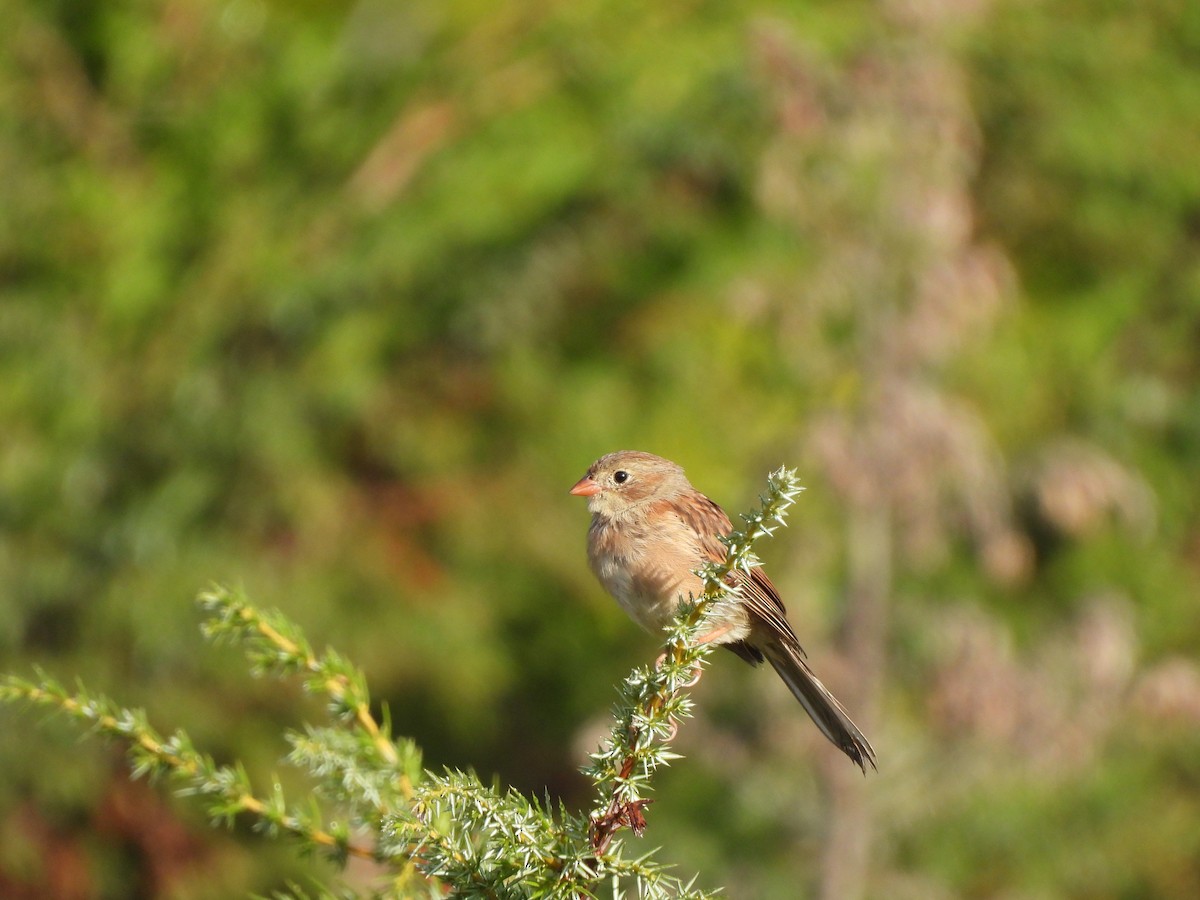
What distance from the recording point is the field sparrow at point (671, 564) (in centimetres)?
327

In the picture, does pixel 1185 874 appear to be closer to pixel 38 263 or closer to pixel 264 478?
pixel 264 478

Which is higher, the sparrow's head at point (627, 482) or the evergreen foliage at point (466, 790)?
the sparrow's head at point (627, 482)

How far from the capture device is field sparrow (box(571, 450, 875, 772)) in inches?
129

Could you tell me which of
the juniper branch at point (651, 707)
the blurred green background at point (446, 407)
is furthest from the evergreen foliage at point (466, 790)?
the blurred green background at point (446, 407)

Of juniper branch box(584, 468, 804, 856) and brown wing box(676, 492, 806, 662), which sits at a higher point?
brown wing box(676, 492, 806, 662)

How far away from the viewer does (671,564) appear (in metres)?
3.37

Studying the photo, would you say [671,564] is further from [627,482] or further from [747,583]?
[627,482]

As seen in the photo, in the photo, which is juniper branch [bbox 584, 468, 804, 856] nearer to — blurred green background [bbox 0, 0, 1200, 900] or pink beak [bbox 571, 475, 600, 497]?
pink beak [bbox 571, 475, 600, 497]

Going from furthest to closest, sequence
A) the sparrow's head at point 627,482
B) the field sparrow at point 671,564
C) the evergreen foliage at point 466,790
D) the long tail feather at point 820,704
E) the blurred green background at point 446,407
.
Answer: the blurred green background at point 446,407
the sparrow's head at point 627,482
the field sparrow at point 671,564
the long tail feather at point 820,704
the evergreen foliage at point 466,790

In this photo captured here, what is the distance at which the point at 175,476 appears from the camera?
21.5 feet

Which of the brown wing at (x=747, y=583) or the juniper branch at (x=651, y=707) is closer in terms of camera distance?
the juniper branch at (x=651, y=707)

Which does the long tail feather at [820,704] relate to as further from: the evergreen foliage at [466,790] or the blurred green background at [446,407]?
the blurred green background at [446,407]

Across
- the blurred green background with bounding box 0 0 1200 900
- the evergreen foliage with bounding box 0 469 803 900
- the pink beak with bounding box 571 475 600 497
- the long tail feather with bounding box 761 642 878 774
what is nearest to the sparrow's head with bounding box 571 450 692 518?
the pink beak with bounding box 571 475 600 497

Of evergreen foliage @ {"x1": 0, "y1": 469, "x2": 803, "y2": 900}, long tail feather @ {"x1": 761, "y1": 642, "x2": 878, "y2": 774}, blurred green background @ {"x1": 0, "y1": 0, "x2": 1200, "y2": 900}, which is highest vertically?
blurred green background @ {"x1": 0, "y1": 0, "x2": 1200, "y2": 900}
